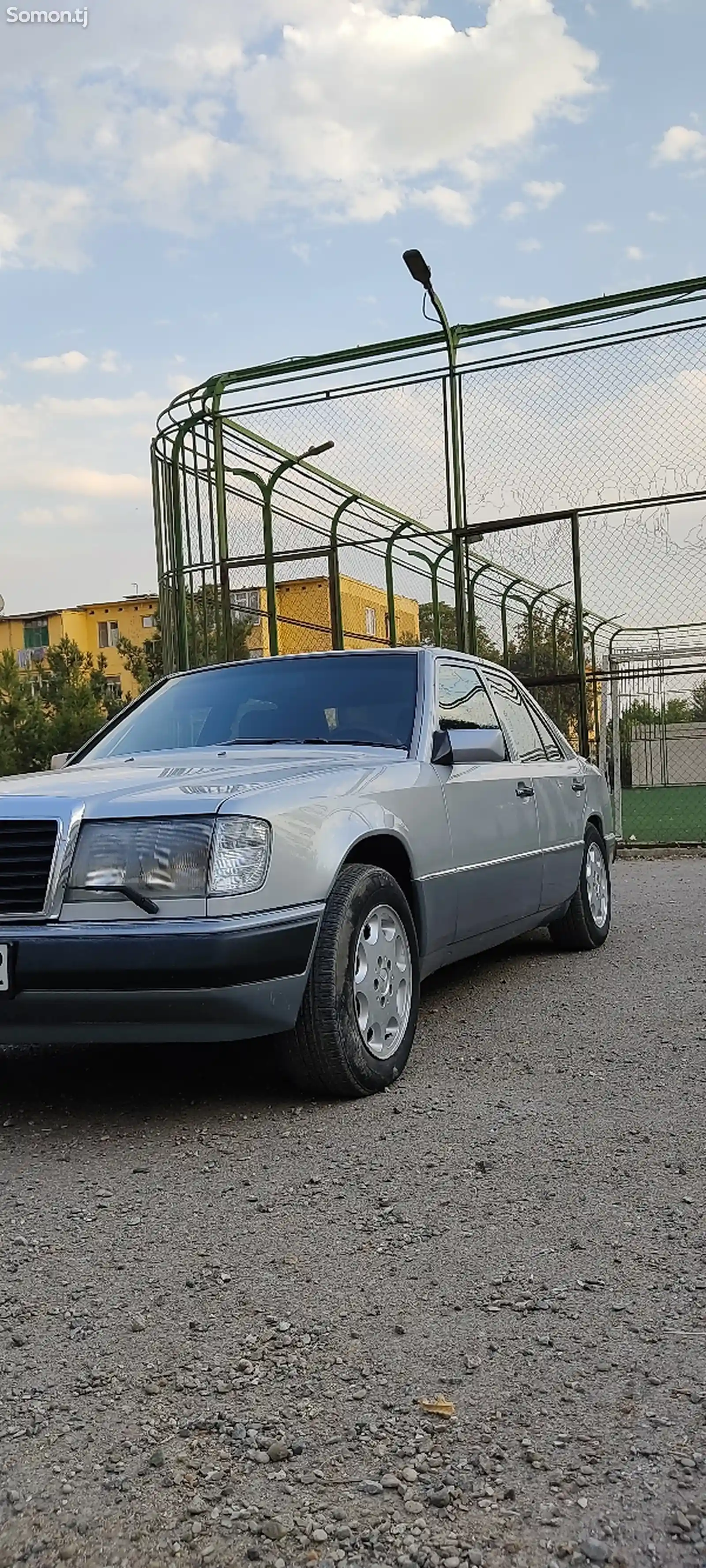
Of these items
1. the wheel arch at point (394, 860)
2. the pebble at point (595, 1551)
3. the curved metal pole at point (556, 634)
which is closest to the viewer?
the pebble at point (595, 1551)

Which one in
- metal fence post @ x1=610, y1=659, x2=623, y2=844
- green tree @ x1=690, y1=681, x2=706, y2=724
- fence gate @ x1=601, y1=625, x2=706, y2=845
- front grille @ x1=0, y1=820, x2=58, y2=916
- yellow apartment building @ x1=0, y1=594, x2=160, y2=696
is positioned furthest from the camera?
yellow apartment building @ x1=0, y1=594, x2=160, y2=696

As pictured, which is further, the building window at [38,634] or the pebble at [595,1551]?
the building window at [38,634]

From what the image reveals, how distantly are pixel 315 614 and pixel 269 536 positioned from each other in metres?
5.99

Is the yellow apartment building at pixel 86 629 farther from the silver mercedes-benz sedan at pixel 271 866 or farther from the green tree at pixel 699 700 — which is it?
the silver mercedes-benz sedan at pixel 271 866

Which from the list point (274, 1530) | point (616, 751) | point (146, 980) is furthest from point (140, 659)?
point (274, 1530)

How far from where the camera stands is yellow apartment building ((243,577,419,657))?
1376cm

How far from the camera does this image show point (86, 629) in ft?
230

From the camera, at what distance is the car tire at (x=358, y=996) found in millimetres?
3893

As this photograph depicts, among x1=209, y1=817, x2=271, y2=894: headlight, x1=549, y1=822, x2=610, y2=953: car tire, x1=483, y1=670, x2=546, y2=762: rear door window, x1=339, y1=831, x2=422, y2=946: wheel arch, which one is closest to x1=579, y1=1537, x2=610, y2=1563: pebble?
x1=209, y1=817, x2=271, y2=894: headlight

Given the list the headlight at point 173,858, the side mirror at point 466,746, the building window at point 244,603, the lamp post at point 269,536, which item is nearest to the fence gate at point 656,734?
the lamp post at point 269,536

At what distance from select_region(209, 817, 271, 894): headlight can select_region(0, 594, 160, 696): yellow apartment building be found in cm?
6471

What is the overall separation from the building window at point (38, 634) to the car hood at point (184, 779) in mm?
66431

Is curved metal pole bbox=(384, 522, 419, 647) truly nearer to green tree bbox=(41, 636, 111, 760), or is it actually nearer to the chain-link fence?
the chain-link fence

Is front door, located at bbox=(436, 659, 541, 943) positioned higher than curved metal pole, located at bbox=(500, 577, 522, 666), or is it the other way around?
curved metal pole, located at bbox=(500, 577, 522, 666)
